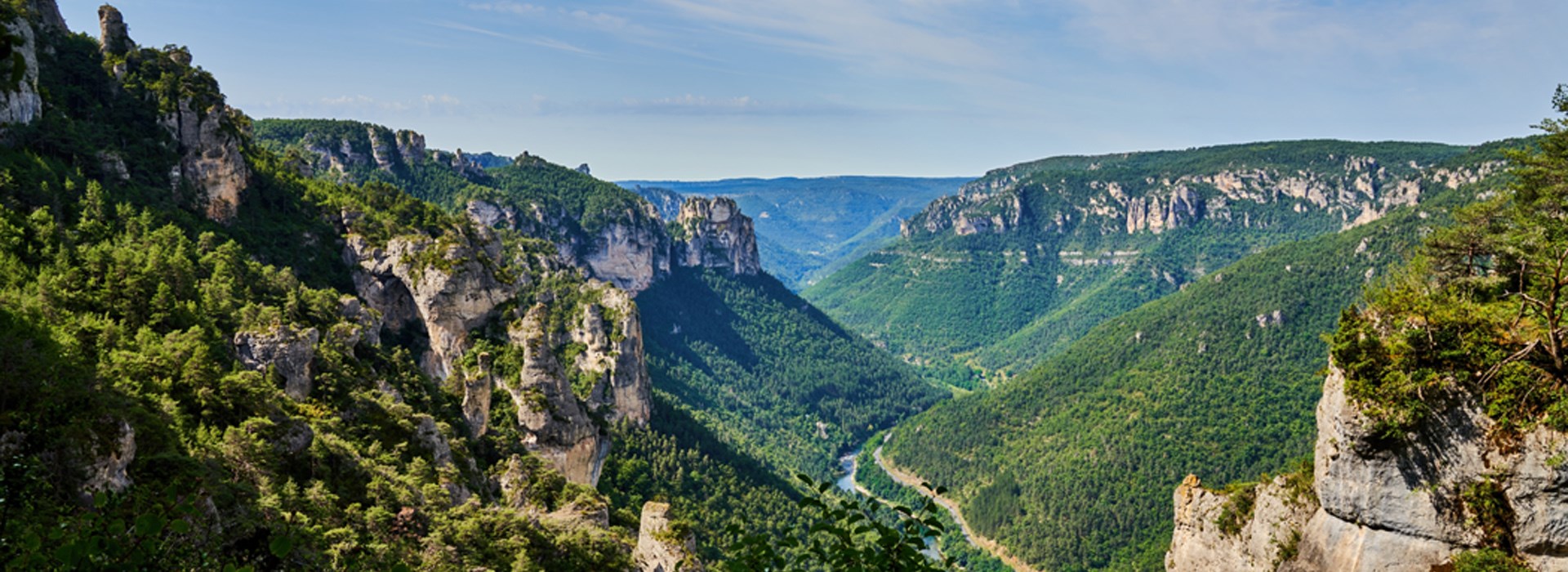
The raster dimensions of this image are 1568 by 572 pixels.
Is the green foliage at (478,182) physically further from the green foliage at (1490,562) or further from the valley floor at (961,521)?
the green foliage at (1490,562)

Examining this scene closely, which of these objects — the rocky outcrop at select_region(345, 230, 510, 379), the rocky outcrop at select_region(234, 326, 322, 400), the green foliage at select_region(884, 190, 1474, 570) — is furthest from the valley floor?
the rocky outcrop at select_region(234, 326, 322, 400)

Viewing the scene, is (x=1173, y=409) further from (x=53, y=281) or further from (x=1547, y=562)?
(x=53, y=281)

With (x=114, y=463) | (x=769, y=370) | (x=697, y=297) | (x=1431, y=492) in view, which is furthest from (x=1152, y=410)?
(x=114, y=463)

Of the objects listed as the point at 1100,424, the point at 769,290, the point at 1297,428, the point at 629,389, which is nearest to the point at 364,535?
the point at 629,389

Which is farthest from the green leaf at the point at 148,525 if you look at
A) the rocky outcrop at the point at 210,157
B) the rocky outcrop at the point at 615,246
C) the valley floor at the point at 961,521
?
the rocky outcrop at the point at 615,246

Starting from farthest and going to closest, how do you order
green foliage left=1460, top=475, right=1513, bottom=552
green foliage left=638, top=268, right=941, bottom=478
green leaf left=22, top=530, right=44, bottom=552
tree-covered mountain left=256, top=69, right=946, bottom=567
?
tree-covered mountain left=256, top=69, right=946, bottom=567, green foliage left=638, top=268, right=941, bottom=478, green foliage left=1460, top=475, right=1513, bottom=552, green leaf left=22, top=530, right=44, bottom=552

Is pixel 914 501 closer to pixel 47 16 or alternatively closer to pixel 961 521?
pixel 961 521

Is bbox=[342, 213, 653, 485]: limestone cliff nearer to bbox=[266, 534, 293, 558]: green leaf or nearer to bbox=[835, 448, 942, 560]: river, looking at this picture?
bbox=[266, 534, 293, 558]: green leaf
